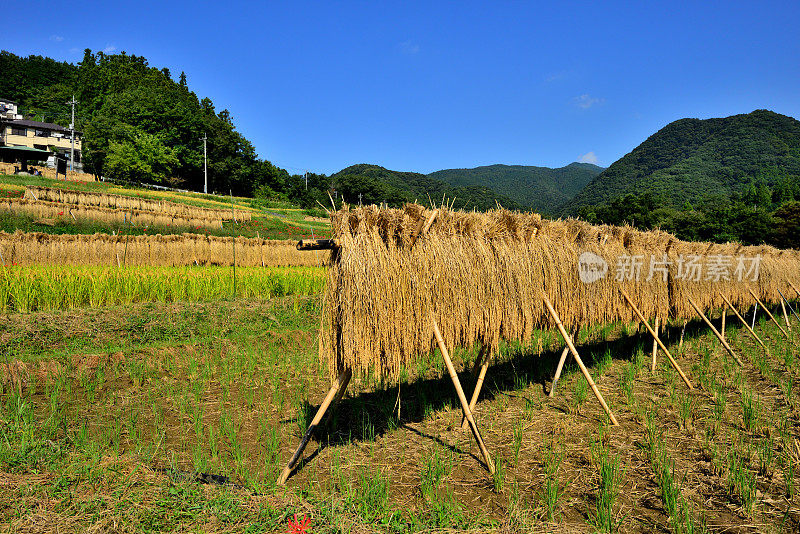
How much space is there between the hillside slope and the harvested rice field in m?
75.4

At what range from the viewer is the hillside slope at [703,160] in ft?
285

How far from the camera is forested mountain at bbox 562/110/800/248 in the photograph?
5062 cm

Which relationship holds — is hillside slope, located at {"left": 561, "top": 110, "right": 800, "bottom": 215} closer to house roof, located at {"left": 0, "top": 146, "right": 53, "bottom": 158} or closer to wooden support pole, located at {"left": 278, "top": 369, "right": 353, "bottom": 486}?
house roof, located at {"left": 0, "top": 146, "right": 53, "bottom": 158}

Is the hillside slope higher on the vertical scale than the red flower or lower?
higher

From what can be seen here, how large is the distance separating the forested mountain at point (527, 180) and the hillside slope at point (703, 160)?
21.2 meters

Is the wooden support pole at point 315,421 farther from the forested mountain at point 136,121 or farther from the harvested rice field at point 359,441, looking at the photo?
the forested mountain at point 136,121

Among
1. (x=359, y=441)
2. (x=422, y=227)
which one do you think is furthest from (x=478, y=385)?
(x=422, y=227)

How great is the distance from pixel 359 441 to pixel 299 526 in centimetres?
191

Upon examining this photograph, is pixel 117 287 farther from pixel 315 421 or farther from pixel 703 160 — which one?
pixel 703 160

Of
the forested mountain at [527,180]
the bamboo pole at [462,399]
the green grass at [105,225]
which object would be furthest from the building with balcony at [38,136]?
the forested mountain at [527,180]

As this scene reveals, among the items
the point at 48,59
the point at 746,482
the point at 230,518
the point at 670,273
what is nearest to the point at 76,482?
the point at 230,518

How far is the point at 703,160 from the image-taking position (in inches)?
4016

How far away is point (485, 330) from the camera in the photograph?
5.01 meters

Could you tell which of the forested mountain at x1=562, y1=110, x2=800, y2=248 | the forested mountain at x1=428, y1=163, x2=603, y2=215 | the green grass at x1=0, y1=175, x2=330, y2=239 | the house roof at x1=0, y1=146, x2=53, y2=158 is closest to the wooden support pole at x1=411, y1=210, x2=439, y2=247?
the green grass at x1=0, y1=175, x2=330, y2=239
